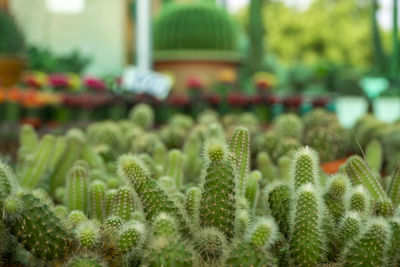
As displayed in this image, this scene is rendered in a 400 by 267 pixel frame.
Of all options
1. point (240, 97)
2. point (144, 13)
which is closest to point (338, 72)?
point (144, 13)

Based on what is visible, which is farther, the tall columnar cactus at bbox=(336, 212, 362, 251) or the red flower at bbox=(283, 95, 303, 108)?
the red flower at bbox=(283, 95, 303, 108)

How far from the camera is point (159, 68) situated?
707cm

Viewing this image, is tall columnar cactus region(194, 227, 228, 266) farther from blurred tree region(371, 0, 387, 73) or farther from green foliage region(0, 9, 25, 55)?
blurred tree region(371, 0, 387, 73)

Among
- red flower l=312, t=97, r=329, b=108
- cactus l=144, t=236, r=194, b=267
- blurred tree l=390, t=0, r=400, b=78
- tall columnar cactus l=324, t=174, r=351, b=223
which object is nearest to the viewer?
cactus l=144, t=236, r=194, b=267

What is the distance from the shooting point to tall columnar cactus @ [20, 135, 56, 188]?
90.4 inches

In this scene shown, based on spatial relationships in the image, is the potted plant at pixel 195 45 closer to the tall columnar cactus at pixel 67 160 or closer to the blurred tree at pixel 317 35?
the tall columnar cactus at pixel 67 160

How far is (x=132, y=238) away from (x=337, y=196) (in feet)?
2.12

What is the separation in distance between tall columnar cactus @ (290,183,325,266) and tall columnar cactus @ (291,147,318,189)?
0.17 m

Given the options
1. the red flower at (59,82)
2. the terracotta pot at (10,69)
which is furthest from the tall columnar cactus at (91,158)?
the terracotta pot at (10,69)

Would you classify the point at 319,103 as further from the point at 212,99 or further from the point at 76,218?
the point at 76,218

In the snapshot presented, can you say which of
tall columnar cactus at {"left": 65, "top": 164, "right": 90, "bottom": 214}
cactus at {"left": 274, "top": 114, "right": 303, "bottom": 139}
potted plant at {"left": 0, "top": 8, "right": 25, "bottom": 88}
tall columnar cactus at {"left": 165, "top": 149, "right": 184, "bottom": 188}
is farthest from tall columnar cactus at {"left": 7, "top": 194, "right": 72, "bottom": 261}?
potted plant at {"left": 0, "top": 8, "right": 25, "bottom": 88}

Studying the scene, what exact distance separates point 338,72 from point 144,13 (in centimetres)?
525

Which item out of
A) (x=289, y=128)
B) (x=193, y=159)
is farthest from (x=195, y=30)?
(x=193, y=159)

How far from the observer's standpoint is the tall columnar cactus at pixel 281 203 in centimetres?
144
